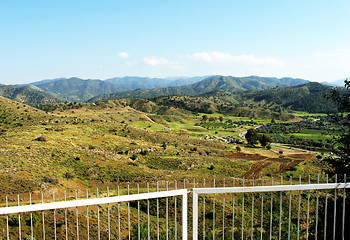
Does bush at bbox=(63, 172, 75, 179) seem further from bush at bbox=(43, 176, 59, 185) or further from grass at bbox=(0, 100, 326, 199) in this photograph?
bush at bbox=(43, 176, 59, 185)

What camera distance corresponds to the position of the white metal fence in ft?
15.5

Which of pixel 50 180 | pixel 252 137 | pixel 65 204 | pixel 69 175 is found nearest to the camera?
pixel 65 204

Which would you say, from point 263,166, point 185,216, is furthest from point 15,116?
point 185,216

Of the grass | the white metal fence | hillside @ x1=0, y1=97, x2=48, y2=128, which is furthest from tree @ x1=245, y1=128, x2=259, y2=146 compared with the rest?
hillside @ x1=0, y1=97, x2=48, y2=128

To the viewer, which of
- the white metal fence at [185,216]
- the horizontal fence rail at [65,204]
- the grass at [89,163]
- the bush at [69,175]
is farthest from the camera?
the bush at [69,175]

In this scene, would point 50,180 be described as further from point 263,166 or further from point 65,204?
point 263,166

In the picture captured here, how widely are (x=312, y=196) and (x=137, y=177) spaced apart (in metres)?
20.3

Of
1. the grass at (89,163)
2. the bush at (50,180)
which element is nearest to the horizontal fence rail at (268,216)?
the grass at (89,163)

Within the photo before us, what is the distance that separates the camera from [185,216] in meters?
4.93

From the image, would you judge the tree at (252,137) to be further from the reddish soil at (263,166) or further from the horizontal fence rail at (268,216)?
Result: the horizontal fence rail at (268,216)

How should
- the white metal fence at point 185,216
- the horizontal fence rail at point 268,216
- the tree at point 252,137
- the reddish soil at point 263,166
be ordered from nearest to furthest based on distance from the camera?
the white metal fence at point 185,216, the horizontal fence rail at point 268,216, the reddish soil at point 263,166, the tree at point 252,137

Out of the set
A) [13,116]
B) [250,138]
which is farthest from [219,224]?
[13,116]

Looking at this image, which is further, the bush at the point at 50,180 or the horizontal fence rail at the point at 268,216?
the bush at the point at 50,180

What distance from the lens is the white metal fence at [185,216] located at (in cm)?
472
